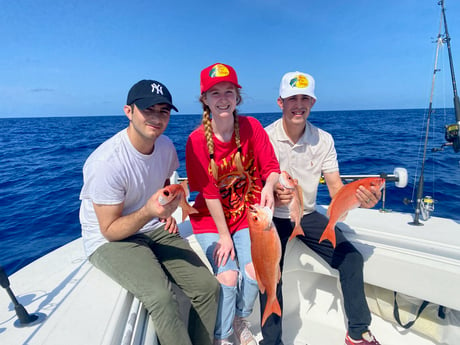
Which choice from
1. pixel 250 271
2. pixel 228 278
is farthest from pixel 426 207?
pixel 228 278

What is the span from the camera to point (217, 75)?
2146 mm

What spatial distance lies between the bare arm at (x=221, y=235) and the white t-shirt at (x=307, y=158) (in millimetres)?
934

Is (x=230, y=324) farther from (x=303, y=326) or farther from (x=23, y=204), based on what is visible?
(x=23, y=204)

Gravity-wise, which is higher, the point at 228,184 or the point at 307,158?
the point at 307,158

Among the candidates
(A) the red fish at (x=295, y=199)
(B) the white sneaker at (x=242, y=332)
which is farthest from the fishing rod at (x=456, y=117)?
(B) the white sneaker at (x=242, y=332)

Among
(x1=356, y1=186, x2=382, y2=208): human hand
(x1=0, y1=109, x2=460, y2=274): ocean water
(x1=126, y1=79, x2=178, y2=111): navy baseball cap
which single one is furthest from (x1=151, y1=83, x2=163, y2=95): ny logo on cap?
(x1=0, y1=109, x2=460, y2=274): ocean water

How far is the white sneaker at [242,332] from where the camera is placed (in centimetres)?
239

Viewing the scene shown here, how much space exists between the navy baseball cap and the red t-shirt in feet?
1.52

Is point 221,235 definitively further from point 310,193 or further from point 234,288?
point 310,193

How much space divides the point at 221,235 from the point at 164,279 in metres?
0.64

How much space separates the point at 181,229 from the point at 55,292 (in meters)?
1.37

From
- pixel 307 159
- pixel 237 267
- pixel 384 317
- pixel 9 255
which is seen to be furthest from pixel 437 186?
pixel 9 255

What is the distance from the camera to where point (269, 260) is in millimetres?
1887

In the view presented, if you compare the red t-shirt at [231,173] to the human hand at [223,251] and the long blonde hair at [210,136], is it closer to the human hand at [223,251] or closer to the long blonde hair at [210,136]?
the long blonde hair at [210,136]
